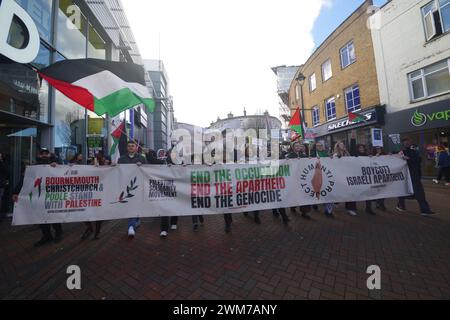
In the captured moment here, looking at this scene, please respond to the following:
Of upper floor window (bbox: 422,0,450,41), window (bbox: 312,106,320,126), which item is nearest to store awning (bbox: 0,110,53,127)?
upper floor window (bbox: 422,0,450,41)

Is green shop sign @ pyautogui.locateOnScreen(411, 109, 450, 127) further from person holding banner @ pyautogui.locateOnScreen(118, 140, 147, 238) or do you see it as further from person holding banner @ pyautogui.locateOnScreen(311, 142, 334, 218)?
person holding banner @ pyautogui.locateOnScreen(118, 140, 147, 238)

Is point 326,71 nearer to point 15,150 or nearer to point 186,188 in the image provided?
point 186,188

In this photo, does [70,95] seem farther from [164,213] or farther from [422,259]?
[422,259]

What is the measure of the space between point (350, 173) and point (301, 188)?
4.71ft

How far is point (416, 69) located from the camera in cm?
1136

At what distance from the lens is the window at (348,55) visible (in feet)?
49.9

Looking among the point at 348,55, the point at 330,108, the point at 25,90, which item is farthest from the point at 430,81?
the point at 25,90

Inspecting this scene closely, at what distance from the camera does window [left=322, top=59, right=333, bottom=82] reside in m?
17.7

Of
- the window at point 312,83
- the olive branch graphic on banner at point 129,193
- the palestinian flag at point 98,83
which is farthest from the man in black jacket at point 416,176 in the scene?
the window at point 312,83

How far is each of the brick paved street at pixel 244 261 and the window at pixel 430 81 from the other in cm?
909

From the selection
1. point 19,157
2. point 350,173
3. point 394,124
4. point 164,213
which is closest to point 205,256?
point 164,213

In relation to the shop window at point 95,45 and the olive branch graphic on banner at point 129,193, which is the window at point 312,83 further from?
the olive branch graphic on banner at point 129,193

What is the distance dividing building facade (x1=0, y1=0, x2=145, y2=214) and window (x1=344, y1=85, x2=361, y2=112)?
1600cm
